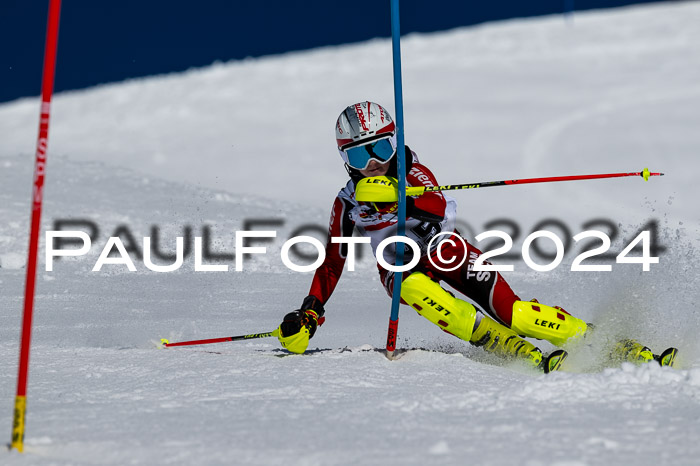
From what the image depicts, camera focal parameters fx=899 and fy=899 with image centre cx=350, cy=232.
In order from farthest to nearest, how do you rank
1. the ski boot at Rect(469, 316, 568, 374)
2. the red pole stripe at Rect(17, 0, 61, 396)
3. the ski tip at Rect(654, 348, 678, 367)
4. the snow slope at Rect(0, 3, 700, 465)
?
the ski boot at Rect(469, 316, 568, 374), the ski tip at Rect(654, 348, 678, 367), the snow slope at Rect(0, 3, 700, 465), the red pole stripe at Rect(17, 0, 61, 396)

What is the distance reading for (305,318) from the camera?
448cm

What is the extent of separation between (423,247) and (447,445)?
206 centimetres

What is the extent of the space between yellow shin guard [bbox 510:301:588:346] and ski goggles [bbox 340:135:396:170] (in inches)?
38.2

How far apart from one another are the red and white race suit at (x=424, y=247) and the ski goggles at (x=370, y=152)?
15cm

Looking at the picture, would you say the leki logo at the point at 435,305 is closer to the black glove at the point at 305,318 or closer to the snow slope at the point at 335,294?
the snow slope at the point at 335,294

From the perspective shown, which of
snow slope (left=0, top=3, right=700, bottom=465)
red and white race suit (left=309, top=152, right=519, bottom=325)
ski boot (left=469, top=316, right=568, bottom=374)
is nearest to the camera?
snow slope (left=0, top=3, right=700, bottom=465)

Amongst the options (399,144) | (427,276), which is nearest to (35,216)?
(399,144)

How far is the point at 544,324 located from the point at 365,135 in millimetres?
1251

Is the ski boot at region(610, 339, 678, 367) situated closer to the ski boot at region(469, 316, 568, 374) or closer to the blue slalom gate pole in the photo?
the ski boot at region(469, 316, 568, 374)

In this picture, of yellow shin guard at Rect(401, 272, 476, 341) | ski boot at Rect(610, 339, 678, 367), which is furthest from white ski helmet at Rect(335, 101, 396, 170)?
ski boot at Rect(610, 339, 678, 367)

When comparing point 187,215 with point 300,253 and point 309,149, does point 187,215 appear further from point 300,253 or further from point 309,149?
point 309,149

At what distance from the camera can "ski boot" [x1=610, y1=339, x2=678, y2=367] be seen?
3982 millimetres

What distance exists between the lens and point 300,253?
9.47m

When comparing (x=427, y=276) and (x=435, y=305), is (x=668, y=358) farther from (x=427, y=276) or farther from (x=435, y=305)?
(x=427, y=276)
